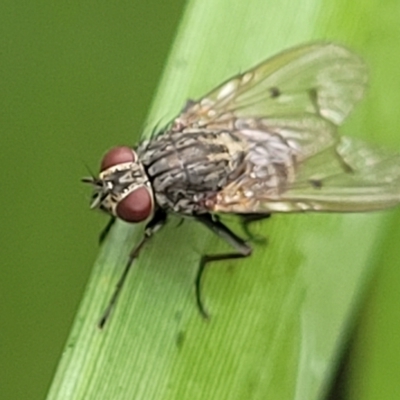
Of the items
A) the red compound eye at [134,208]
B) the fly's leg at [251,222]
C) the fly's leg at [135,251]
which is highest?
the fly's leg at [251,222]

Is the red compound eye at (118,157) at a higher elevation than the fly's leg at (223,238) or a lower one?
higher

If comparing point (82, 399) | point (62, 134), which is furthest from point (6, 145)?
point (82, 399)

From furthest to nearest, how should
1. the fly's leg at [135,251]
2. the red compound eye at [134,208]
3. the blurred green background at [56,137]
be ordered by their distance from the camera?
the blurred green background at [56,137], the red compound eye at [134,208], the fly's leg at [135,251]

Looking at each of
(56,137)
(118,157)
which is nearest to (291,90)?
(118,157)

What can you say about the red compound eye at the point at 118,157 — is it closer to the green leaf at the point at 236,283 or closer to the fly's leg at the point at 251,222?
the green leaf at the point at 236,283

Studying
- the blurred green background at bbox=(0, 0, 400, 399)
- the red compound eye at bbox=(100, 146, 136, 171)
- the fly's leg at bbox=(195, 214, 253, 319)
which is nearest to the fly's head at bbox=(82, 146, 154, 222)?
the red compound eye at bbox=(100, 146, 136, 171)

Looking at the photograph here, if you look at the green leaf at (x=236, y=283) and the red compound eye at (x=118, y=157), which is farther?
the red compound eye at (x=118, y=157)

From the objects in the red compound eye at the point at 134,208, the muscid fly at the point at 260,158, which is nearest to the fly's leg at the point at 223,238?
the muscid fly at the point at 260,158

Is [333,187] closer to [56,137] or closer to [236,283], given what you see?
[236,283]
